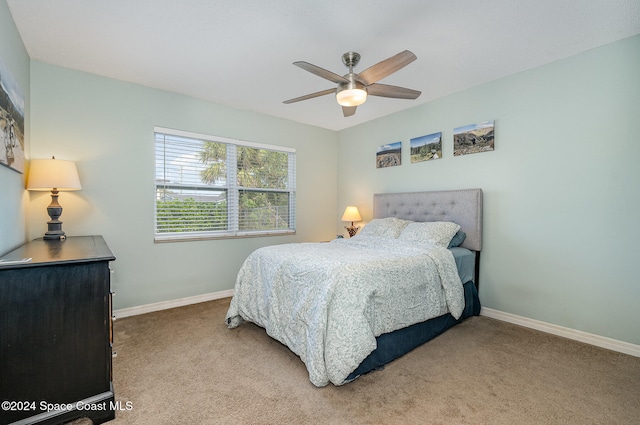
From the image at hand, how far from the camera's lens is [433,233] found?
9.98 ft

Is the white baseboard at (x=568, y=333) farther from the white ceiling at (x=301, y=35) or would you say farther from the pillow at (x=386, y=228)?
the white ceiling at (x=301, y=35)

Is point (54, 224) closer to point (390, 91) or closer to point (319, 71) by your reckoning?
point (319, 71)

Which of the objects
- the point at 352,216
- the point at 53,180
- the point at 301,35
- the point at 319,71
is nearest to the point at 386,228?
the point at 352,216

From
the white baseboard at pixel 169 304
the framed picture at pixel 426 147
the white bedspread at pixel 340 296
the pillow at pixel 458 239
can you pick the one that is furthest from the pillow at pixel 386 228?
the white baseboard at pixel 169 304

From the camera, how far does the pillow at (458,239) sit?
3.15m

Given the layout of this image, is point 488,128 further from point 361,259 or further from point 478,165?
point 361,259

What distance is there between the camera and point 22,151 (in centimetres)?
234

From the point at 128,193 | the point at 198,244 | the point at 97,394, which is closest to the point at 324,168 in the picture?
the point at 198,244

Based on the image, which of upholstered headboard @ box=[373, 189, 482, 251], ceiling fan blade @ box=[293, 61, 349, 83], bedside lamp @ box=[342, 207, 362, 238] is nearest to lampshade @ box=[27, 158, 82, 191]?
ceiling fan blade @ box=[293, 61, 349, 83]

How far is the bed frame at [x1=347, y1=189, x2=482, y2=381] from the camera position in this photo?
2158 mm

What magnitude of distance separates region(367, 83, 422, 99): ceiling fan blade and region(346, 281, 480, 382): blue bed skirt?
1.91 metres

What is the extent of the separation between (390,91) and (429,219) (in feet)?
5.74

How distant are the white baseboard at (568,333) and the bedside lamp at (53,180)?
4244 mm

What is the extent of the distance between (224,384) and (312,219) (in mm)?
3056
